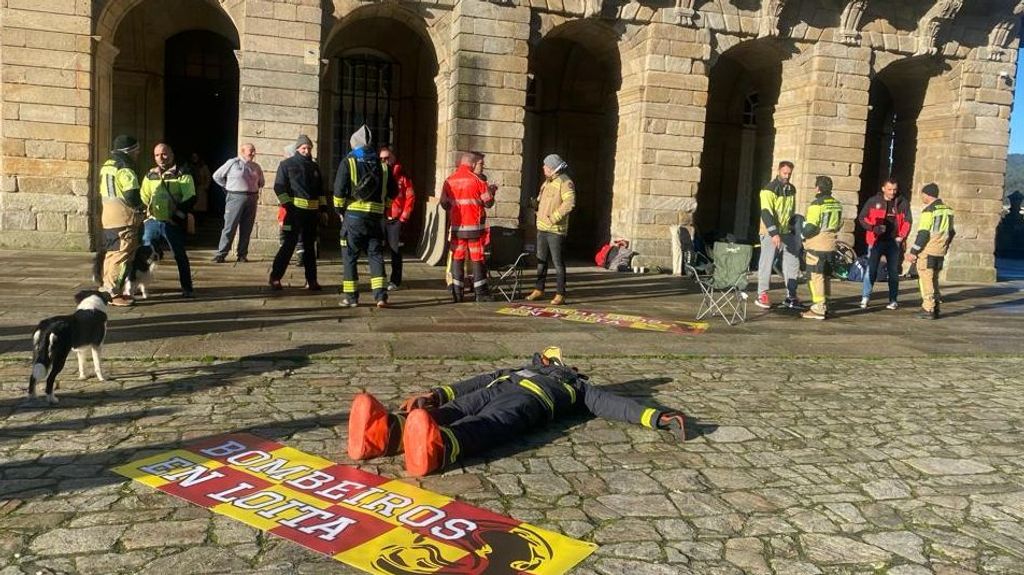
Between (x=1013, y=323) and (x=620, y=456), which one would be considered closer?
(x=620, y=456)

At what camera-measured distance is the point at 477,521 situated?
3520 mm

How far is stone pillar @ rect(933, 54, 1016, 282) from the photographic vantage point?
16.2 meters

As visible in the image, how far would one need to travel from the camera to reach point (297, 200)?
962cm

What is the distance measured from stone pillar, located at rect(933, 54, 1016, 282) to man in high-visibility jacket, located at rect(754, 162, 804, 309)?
795 cm

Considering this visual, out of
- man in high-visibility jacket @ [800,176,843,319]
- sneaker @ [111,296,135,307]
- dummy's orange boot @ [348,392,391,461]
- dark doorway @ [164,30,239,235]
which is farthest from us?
dark doorway @ [164,30,239,235]

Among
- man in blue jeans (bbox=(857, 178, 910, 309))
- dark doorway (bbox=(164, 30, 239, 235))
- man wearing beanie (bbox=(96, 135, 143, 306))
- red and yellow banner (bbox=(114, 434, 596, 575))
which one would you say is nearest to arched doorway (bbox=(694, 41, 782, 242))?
man in blue jeans (bbox=(857, 178, 910, 309))

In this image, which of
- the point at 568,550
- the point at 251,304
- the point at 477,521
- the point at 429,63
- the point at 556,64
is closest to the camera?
the point at 568,550

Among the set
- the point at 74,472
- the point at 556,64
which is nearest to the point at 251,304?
the point at 74,472

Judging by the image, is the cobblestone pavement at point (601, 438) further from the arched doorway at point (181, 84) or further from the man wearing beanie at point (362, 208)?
the arched doorway at point (181, 84)

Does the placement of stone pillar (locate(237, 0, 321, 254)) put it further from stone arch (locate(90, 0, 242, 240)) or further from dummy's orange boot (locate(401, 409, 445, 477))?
dummy's orange boot (locate(401, 409, 445, 477))

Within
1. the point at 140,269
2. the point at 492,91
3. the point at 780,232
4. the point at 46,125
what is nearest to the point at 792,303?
the point at 780,232

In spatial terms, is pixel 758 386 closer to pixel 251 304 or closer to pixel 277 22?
pixel 251 304

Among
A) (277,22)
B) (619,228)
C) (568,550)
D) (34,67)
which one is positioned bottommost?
(568,550)

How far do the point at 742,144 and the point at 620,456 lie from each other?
17.7m
